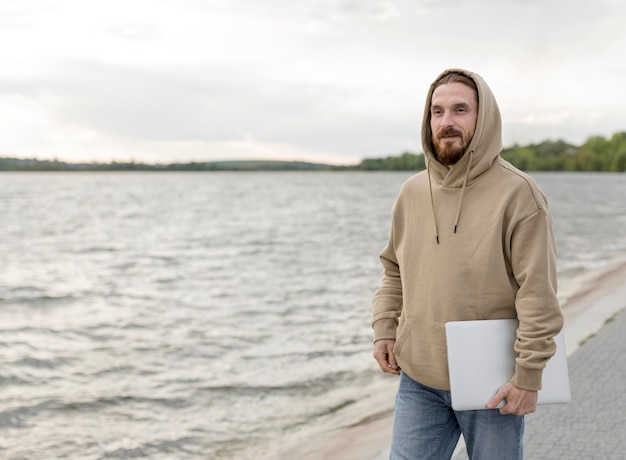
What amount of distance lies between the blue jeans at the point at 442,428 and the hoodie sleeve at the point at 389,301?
0.19 metres

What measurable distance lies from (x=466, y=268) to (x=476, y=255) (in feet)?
0.19

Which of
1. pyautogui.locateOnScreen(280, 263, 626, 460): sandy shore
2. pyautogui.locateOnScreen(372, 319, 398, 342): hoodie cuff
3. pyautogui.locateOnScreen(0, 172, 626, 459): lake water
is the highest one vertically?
pyautogui.locateOnScreen(372, 319, 398, 342): hoodie cuff

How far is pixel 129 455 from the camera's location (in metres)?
6.49

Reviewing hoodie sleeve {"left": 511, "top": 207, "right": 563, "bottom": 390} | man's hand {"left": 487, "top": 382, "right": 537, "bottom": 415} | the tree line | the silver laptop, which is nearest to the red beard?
hoodie sleeve {"left": 511, "top": 207, "right": 563, "bottom": 390}

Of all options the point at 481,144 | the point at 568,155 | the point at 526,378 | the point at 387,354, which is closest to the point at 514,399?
the point at 526,378

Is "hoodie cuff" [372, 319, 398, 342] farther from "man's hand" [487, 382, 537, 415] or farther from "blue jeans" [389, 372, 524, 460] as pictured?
"man's hand" [487, 382, 537, 415]

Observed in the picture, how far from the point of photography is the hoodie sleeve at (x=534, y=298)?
2223 millimetres

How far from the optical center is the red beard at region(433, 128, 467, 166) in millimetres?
2416

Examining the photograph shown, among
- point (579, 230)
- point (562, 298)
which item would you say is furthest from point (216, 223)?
point (562, 298)

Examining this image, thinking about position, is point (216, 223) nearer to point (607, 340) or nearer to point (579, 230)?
point (579, 230)

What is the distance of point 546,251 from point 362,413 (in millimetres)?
5129

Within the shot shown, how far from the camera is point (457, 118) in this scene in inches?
95.1

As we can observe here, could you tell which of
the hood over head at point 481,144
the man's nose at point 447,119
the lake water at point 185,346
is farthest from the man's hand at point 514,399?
the lake water at point 185,346

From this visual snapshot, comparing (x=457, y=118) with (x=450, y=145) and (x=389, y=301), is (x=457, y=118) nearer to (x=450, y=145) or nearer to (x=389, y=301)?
(x=450, y=145)
